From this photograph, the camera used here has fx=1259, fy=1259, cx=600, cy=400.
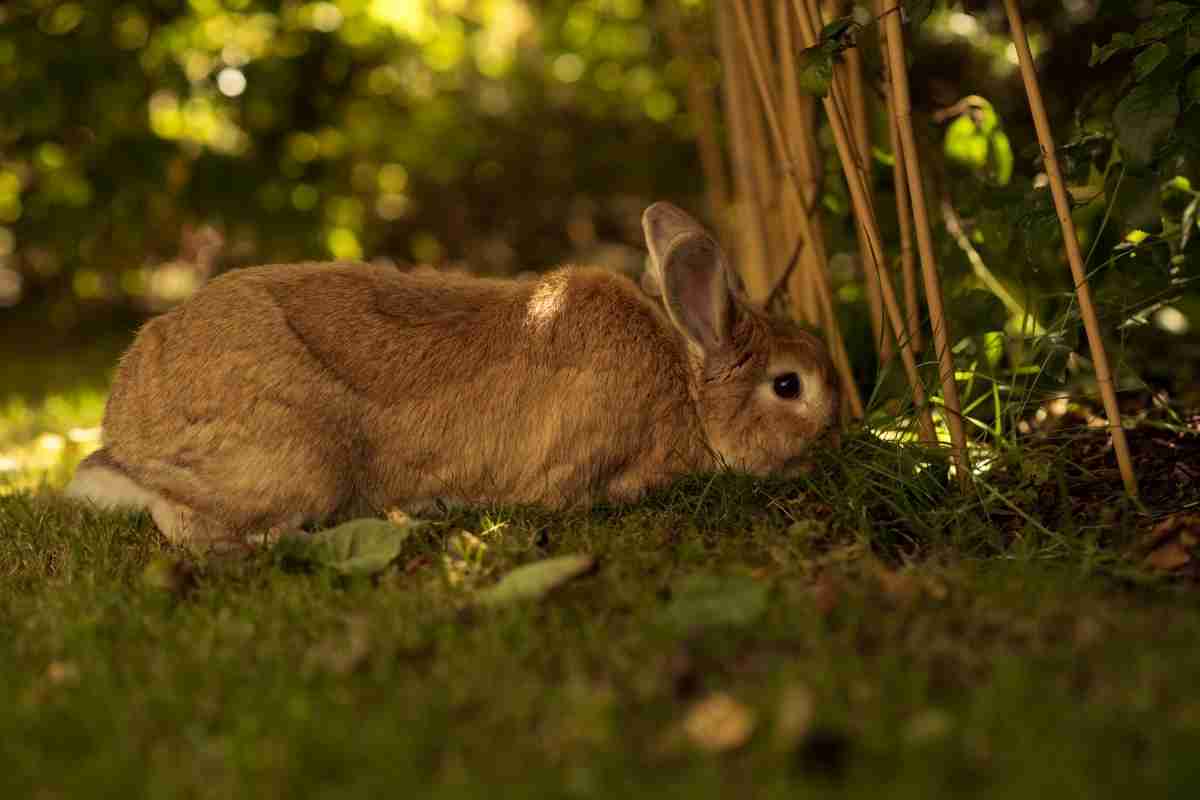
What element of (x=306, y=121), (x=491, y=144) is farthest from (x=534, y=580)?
(x=491, y=144)

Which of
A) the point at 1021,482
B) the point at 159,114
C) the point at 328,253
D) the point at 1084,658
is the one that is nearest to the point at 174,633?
the point at 1084,658

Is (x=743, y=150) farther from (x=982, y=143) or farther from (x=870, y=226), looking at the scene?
(x=870, y=226)

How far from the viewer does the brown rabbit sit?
3408 mm

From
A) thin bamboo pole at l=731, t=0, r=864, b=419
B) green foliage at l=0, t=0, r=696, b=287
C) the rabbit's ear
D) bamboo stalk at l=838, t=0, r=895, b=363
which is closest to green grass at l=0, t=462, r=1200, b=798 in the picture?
→ the rabbit's ear

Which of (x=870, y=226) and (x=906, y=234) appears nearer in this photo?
(x=870, y=226)

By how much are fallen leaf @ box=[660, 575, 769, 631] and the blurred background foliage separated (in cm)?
147

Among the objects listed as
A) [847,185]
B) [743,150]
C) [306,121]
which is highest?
[306,121]

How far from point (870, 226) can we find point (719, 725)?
1939 mm

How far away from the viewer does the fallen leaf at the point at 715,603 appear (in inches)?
97.5

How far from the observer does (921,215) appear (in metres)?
3.36

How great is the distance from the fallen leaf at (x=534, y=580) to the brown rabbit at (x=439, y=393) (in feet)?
2.61

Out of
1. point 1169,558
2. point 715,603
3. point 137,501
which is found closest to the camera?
point 715,603

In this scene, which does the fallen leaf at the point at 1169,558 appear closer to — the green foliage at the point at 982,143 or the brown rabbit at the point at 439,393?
the brown rabbit at the point at 439,393

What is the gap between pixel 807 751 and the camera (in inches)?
77.1
